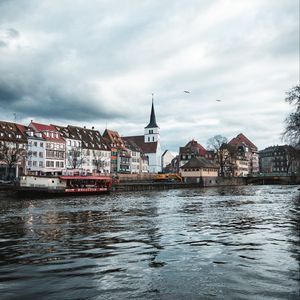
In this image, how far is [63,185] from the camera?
6347cm

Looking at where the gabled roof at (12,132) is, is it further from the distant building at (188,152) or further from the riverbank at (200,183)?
the distant building at (188,152)

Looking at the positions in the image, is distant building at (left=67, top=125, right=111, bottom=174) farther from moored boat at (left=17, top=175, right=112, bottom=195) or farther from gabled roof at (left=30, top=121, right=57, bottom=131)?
moored boat at (left=17, top=175, right=112, bottom=195)

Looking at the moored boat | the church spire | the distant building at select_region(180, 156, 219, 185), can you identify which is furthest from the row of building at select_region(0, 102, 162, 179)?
the distant building at select_region(180, 156, 219, 185)

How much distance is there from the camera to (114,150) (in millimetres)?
136125

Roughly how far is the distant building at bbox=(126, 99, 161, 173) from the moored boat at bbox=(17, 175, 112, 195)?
99.9m

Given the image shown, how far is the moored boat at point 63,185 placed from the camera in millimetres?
56781

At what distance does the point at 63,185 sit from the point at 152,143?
114301 millimetres

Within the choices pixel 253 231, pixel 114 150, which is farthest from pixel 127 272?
pixel 114 150

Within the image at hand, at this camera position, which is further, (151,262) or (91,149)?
(91,149)

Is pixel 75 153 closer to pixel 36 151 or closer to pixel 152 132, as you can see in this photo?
pixel 36 151

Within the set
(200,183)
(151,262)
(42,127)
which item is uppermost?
(42,127)

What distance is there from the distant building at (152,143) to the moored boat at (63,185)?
3931 inches

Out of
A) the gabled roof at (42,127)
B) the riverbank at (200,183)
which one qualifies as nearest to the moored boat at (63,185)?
the riverbank at (200,183)

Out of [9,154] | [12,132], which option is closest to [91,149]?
[12,132]
